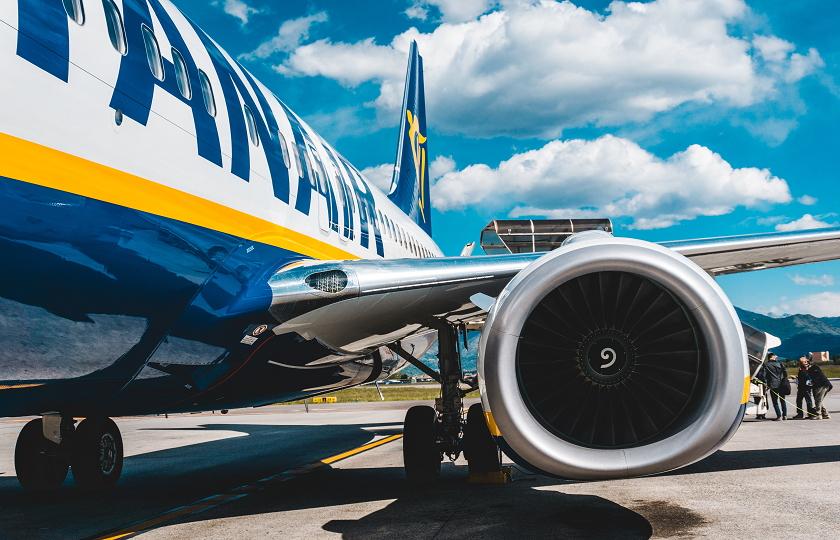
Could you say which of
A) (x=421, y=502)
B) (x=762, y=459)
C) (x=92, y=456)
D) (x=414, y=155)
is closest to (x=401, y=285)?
(x=421, y=502)

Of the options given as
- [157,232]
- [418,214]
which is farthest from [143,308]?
[418,214]

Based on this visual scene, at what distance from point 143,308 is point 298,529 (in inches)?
82.2

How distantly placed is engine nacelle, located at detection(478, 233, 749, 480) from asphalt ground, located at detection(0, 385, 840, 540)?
986mm

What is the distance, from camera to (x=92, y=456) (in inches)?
270

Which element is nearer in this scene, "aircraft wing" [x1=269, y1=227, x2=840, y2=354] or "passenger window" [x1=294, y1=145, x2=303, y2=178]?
"aircraft wing" [x1=269, y1=227, x2=840, y2=354]

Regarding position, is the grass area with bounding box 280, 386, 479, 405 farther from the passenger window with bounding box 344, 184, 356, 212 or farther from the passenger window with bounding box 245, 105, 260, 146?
the passenger window with bounding box 245, 105, 260, 146

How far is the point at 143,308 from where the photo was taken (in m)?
3.34

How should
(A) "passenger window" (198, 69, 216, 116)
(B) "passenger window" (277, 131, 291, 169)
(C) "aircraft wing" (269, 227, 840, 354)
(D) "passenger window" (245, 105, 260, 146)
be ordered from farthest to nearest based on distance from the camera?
(B) "passenger window" (277, 131, 291, 169), (D) "passenger window" (245, 105, 260, 146), (C) "aircraft wing" (269, 227, 840, 354), (A) "passenger window" (198, 69, 216, 116)

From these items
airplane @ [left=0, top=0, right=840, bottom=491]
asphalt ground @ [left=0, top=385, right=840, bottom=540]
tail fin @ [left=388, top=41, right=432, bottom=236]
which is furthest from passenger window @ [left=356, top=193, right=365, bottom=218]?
tail fin @ [left=388, top=41, right=432, bottom=236]

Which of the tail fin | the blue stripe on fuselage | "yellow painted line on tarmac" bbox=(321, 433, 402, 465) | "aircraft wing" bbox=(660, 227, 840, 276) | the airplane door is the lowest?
"yellow painted line on tarmac" bbox=(321, 433, 402, 465)

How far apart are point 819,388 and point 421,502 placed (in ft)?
37.9

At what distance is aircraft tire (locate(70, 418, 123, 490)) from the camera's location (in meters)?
6.77

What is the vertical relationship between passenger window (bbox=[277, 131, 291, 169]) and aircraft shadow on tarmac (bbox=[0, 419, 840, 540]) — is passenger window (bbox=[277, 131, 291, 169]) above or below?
above

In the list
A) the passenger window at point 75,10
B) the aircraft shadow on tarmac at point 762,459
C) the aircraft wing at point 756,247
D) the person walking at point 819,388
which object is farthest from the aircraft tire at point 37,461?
the person walking at point 819,388
